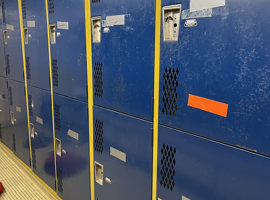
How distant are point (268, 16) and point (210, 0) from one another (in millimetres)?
261

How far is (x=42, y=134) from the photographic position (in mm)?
2764

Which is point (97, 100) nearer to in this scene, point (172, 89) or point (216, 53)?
point (172, 89)

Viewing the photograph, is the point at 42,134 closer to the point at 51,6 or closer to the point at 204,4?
the point at 51,6

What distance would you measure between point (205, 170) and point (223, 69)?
1.66 ft

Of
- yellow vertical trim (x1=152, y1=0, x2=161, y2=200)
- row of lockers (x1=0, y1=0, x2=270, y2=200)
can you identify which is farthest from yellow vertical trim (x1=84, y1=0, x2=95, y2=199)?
yellow vertical trim (x1=152, y1=0, x2=161, y2=200)

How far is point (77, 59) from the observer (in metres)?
2.01

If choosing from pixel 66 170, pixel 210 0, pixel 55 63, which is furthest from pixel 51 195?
pixel 210 0

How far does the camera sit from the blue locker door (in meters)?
3.64

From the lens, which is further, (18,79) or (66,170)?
(18,79)

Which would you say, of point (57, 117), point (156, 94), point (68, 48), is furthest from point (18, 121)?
point (156, 94)

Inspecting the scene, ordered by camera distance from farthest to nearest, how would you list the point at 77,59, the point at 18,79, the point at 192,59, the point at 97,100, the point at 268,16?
the point at 18,79 → the point at 77,59 → the point at 97,100 → the point at 192,59 → the point at 268,16

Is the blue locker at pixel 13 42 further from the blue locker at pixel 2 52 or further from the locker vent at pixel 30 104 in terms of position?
the locker vent at pixel 30 104

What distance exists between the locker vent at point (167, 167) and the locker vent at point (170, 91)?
0.71 feet

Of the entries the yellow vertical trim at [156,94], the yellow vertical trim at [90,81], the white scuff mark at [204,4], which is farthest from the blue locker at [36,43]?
the white scuff mark at [204,4]
